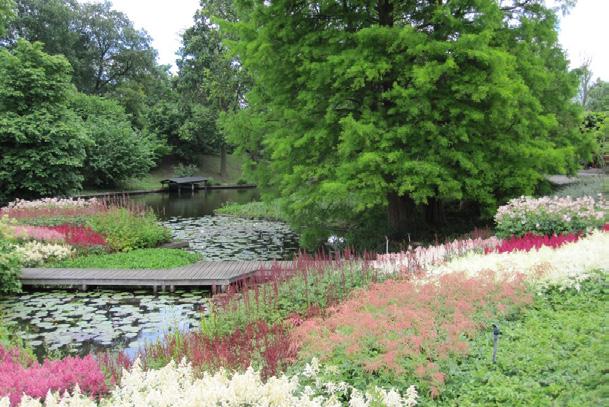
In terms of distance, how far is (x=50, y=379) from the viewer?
4270mm

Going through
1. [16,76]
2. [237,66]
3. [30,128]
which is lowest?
[30,128]

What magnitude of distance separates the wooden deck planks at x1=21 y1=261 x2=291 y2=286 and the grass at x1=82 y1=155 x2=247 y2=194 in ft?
94.1

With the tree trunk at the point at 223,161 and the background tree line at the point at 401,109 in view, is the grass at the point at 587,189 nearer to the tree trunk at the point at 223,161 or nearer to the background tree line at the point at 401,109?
the background tree line at the point at 401,109

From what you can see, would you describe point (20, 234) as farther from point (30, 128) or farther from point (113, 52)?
point (113, 52)

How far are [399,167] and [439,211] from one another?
419cm

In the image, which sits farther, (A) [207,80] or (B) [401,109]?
(A) [207,80]

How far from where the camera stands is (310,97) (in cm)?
1076

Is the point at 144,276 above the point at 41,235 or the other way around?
the other way around

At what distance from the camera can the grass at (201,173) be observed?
→ 134ft

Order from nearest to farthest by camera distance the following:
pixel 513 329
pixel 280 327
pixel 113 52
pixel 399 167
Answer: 1. pixel 513 329
2. pixel 280 327
3. pixel 399 167
4. pixel 113 52

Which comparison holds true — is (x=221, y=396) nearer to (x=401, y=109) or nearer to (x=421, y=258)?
(x=421, y=258)

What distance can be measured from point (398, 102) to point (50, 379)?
7844 mm

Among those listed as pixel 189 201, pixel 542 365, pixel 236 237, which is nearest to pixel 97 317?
pixel 542 365

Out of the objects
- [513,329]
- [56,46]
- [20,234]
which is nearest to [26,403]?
[513,329]
